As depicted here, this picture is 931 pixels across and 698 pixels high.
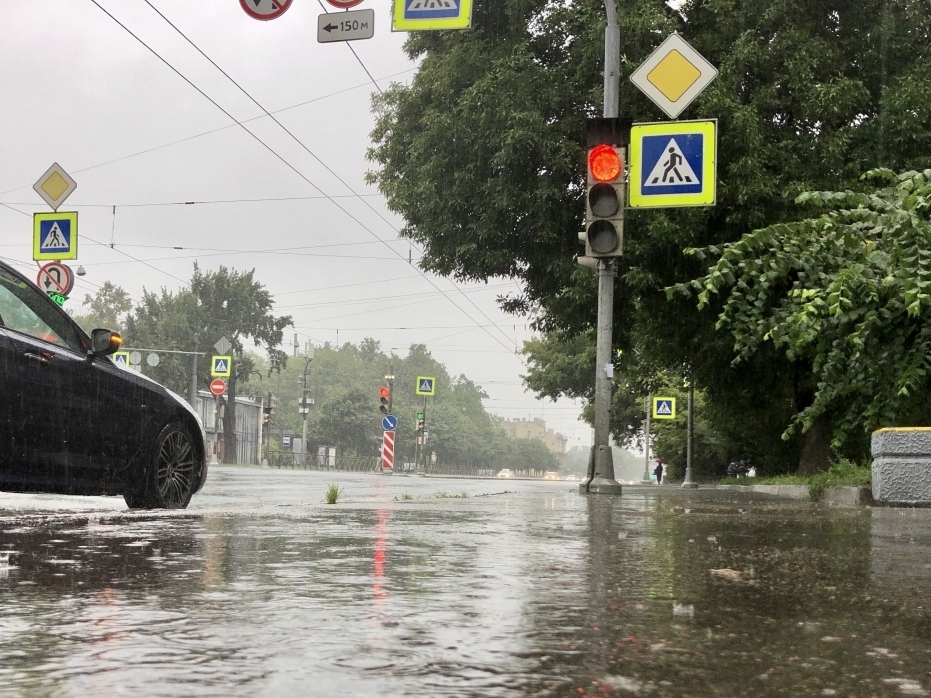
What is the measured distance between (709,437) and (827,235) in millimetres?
36799

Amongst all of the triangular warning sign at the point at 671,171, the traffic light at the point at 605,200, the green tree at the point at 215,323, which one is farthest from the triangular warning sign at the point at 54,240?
the green tree at the point at 215,323

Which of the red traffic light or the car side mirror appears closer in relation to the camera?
the car side mirror

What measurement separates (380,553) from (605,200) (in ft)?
29.5

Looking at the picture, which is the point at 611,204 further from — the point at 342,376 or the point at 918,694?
the point at 342,376

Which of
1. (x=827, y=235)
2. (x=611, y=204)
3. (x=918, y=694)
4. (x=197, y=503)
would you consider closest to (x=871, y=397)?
(x=827, y=235)

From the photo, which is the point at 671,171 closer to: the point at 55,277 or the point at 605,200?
the point at 605,200

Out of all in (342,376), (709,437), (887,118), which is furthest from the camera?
(342,376)

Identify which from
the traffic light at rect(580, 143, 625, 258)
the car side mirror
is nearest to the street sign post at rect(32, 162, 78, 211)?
the traffic light at rect(580, 143, 625, 258)

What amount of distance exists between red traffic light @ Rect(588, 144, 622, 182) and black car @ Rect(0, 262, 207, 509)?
252 inches

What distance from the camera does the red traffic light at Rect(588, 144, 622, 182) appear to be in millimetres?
13180

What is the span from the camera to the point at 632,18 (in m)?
20.0

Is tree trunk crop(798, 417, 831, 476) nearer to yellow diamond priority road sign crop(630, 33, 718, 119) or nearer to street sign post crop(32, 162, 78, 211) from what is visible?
yellow diamond priority road sign crop(630, 33, 718, 119)

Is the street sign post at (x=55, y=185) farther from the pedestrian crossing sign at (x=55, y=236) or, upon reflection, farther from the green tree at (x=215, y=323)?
the green tree at (x=215, y=323)

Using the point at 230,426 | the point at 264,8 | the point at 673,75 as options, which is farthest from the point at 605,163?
the point at 230,426
